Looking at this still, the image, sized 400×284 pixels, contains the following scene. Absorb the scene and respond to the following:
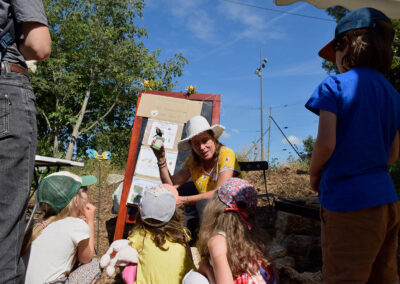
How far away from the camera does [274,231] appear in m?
3.70

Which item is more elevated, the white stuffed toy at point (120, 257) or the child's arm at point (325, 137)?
the child's arm at point (325, 137)

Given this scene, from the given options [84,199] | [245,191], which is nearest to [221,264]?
[245,191]

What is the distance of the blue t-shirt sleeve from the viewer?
120 cm

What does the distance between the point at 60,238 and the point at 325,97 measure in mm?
1640

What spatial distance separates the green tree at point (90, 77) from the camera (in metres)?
12.8

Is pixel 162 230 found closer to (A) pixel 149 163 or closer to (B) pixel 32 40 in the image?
(B) pixel 32 40

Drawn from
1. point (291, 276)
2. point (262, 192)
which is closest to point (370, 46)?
point (291, 276)

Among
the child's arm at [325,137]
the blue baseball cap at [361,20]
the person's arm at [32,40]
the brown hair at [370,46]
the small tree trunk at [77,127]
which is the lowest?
the child's arm at [325,137]

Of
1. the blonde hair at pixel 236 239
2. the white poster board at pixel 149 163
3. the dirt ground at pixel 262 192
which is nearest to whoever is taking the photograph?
the blonde hair at pixel 236 239

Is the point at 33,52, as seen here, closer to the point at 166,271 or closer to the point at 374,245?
the point at 166,271

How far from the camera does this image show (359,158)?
1.18 m

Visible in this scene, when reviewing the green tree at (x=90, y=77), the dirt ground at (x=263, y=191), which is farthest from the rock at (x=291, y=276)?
the green tree at (x=90, y=77)

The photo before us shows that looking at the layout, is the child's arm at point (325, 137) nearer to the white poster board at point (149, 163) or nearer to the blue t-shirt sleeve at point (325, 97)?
the blue t-shirt sleeve at point (325, 97)

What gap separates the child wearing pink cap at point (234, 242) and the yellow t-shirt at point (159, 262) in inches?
9.9
